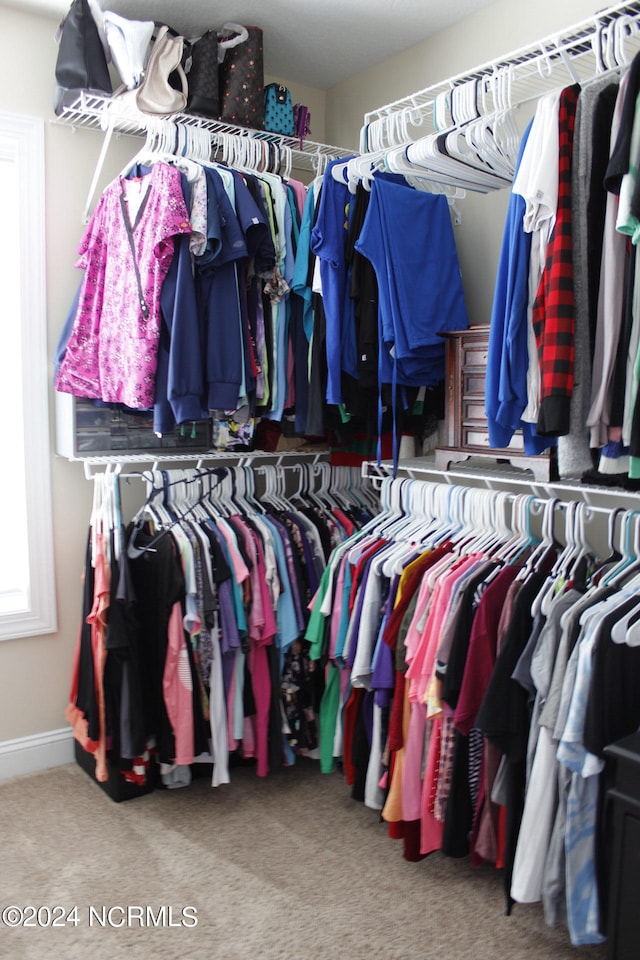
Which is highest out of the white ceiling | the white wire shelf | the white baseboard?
the white ceiling

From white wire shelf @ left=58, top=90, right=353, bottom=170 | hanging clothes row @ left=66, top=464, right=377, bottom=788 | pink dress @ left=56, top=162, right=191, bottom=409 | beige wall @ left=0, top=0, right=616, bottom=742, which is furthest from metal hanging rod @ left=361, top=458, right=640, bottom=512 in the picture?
white wire shelf @ left=58, top=90, right=353, bottom=170

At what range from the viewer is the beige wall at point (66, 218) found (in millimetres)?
2660

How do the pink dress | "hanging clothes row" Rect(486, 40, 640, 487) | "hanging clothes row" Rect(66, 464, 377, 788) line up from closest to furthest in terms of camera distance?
"hanging clothes row" Rect(486, 40, 640, 487), the pink dress, "hanging clothes row" Rect(66, 464, 377, 788)

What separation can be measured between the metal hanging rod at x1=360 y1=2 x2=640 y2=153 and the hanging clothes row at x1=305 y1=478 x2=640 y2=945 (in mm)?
1082

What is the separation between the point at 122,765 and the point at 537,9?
281cm

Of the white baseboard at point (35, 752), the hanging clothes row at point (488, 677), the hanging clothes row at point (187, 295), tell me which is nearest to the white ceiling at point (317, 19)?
the hanging clothes row at point (187, 295)

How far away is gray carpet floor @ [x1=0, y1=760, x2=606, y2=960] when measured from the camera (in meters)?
1.95

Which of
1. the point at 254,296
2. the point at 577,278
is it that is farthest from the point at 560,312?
the point at 254,296

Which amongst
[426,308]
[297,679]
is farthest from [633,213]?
[297,679]

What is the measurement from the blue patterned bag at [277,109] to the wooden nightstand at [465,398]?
117cm

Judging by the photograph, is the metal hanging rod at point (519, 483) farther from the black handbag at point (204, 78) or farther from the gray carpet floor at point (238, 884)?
the black handbag at point (204, 78)

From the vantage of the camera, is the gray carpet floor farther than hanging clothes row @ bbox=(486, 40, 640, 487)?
Yes

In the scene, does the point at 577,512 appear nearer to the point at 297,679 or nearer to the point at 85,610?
the point at 297,679

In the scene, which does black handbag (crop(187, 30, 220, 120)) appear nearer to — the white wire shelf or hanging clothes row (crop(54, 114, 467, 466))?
the white wire shelf
